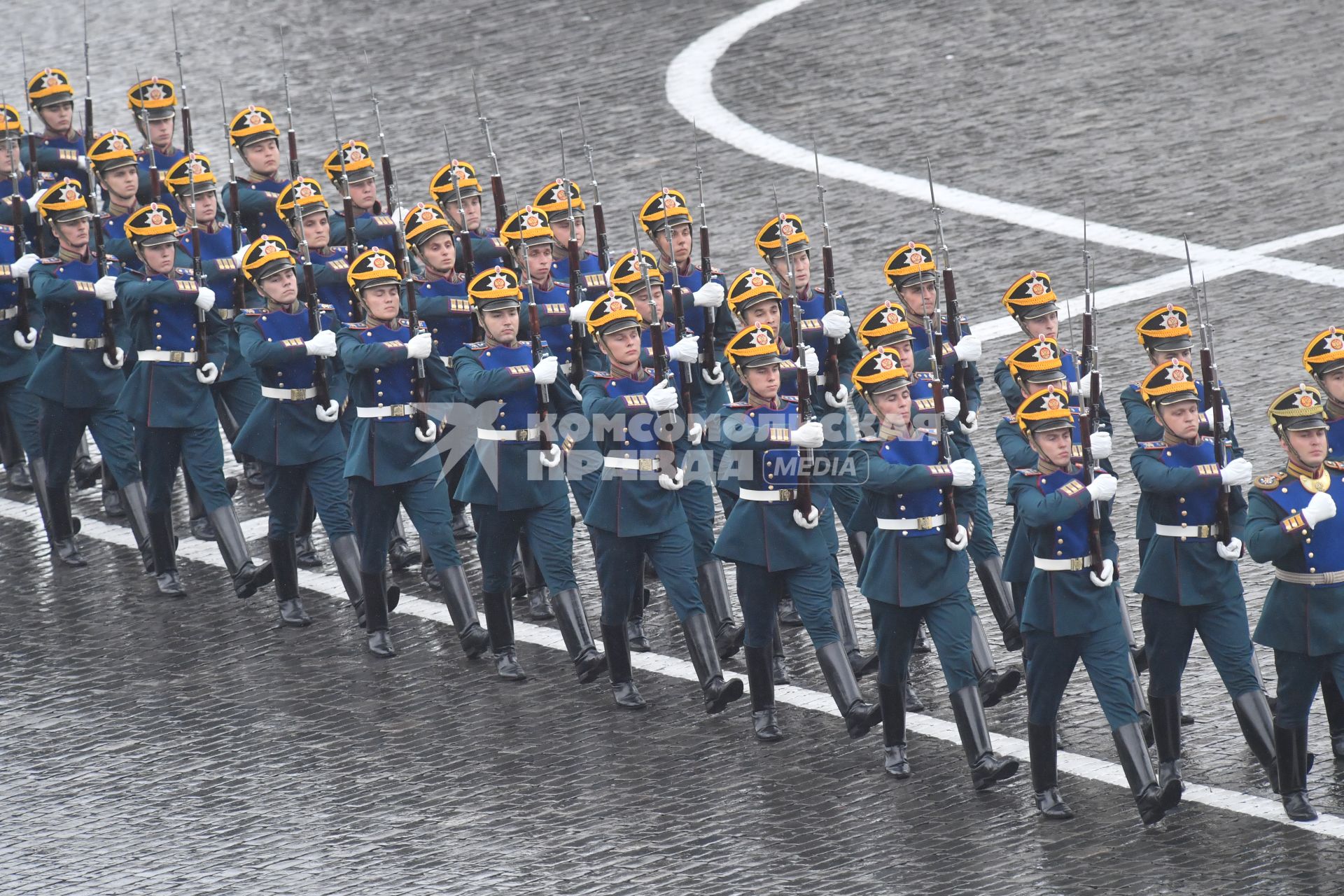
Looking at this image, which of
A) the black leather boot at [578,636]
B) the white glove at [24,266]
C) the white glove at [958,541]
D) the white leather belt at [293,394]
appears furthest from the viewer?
the white glove at [24,266]

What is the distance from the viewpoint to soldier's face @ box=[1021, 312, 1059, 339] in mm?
11203

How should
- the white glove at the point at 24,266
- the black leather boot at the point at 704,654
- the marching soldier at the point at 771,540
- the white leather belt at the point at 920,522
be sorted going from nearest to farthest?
the white leather belt at the point at 920,522 < the marching soldier at the point at 771,540 < the black leather boot at the point at 704,654 < the white glove at the point at 24,266

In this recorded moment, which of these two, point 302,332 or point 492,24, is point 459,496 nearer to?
point 302,332

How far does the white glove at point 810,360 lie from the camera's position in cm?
1043

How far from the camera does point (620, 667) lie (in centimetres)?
1066

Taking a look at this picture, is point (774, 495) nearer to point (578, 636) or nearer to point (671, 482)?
point (671, 482)

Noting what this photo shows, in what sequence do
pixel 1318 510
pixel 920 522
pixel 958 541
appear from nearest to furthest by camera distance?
1. pixel 1318 510
2. pixel 958 541
3. pixel 920 522

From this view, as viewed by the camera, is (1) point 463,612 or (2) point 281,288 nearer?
(1) point 463,612

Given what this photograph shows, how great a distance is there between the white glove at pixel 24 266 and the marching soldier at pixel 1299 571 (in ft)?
24.9

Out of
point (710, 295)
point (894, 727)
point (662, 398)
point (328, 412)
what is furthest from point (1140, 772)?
point (328, 412)

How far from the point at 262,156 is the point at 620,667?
539 cm

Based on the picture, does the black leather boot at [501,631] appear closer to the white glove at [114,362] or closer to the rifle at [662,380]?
the rifle at [662,380]

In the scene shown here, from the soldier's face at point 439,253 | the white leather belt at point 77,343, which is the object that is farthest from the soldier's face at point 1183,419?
the white leather belt at point 77,343

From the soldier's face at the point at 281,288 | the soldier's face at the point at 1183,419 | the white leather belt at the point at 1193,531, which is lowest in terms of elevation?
the white leather belt at the point at 1193,531
